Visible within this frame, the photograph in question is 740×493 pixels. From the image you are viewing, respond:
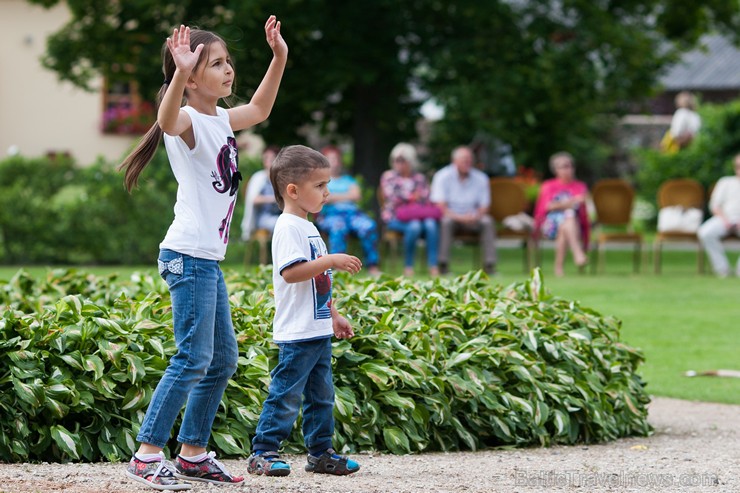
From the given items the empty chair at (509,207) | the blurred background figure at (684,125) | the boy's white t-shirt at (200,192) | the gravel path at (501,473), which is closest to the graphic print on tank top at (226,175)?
the boy's white t-shirt at (200,192)

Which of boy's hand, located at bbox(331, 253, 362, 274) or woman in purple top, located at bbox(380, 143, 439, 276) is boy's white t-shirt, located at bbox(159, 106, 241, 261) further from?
woman in purple top, located at bbox(380, 143, 439, 276)

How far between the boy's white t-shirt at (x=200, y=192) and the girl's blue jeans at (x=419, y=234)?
10.7 m

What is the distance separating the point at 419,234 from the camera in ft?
51.7

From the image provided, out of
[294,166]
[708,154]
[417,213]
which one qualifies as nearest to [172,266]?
[294,166]

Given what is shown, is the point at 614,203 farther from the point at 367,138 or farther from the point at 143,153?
the point at 143,153

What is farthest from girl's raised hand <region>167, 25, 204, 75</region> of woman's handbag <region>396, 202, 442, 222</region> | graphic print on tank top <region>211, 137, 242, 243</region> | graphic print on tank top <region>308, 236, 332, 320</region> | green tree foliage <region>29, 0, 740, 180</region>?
green tree foliage <region>29, 0, 740, 180</region>

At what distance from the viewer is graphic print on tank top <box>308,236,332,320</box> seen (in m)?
5.18

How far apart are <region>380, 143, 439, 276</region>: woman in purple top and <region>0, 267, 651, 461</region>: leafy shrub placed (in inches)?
319

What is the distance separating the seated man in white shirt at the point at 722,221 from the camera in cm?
1630

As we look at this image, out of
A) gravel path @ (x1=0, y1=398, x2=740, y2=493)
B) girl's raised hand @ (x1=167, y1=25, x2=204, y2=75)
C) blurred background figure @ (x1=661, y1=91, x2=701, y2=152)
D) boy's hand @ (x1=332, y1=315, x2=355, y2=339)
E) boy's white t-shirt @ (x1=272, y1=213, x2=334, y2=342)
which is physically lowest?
gravel path @ (x1=0, y1=398, x2=740, y2=493)

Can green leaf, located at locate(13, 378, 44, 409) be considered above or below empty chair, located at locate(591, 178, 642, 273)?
below

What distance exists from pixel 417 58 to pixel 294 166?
1470 centimetres

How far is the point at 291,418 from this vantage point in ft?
17.1

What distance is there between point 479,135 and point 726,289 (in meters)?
6.28
